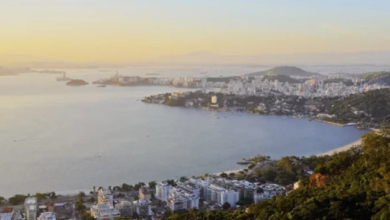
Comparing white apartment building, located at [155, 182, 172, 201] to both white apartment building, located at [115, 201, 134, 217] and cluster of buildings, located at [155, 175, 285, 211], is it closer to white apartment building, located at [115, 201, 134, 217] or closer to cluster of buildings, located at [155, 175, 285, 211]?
cluster of buildings, located at [155, 175, 285, 211]

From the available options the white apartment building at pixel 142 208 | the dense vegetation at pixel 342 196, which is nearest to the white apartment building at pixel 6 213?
the white apartment building at pixel 142 208

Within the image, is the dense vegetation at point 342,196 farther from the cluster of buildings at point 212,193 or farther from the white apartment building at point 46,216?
the white apartment building at point 46,216

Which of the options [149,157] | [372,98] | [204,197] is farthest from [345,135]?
[204,197]

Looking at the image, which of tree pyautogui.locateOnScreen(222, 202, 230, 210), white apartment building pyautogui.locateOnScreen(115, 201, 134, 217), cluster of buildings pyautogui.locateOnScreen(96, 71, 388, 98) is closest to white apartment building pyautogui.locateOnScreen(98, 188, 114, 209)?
white apartment building pyautogui.locateOnScreen(115, 201, 134, 217)

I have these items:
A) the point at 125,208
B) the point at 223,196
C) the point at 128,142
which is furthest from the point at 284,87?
the point at 125,208

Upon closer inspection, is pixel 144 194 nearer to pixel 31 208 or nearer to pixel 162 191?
pixel 162 191

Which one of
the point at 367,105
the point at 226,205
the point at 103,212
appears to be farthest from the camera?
the point at 367,105

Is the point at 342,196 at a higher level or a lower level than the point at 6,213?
higher
